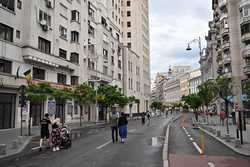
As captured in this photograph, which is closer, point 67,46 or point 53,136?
point 53,136

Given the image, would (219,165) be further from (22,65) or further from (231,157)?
(22,65)

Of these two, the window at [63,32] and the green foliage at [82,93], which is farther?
the window at [63,32]

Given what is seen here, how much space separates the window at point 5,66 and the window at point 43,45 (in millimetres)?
5395

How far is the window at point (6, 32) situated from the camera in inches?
1073

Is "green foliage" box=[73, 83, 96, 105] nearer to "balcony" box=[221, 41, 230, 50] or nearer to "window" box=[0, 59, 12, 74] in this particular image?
"window" box=[0, 59, 12, 74]

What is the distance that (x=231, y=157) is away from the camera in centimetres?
1197

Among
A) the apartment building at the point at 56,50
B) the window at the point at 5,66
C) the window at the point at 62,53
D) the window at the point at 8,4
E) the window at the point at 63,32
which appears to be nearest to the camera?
the window at the point at 5,66

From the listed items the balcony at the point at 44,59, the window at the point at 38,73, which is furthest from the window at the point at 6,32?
the window at the point at 38,73

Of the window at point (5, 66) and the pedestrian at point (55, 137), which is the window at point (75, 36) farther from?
the pedestrian at point (55, 137)

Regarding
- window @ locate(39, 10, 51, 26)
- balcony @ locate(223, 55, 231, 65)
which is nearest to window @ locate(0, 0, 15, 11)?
window @ locate(39, 10, 51, 26)

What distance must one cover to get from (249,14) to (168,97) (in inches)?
5759

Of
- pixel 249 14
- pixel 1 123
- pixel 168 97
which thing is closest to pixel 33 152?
pixel 1 123

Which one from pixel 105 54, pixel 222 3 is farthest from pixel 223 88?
pixel 222 3

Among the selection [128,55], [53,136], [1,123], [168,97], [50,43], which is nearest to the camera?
[53,136]
